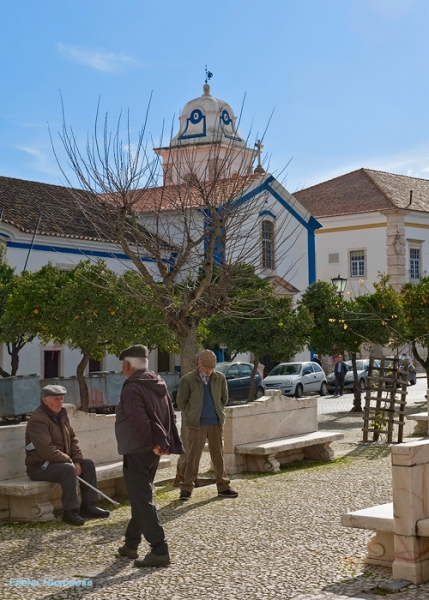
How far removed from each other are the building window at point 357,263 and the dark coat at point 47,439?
126 ft

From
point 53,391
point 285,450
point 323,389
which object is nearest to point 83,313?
point 285,450

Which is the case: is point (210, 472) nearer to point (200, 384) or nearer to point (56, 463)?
point (200, 384)

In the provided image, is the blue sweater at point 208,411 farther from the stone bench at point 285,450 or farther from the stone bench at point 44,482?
the stone bench at point 285,450

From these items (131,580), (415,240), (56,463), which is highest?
(415,240)

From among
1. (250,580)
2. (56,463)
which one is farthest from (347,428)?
(250,580)

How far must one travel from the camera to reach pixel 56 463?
8609 millimetres

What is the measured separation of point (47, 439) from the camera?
863 centimetres

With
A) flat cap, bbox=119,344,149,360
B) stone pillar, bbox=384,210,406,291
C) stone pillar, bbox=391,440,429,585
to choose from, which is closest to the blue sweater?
flat cap, bbox=119,344,149,360

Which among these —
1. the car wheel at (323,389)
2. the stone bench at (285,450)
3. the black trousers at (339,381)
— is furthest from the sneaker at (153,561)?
the car wheel at (323,389)

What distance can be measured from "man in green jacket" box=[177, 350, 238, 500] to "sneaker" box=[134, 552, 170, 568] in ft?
9.83

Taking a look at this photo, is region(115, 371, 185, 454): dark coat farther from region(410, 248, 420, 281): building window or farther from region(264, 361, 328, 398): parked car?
region(410, 248, 420, 281): building window

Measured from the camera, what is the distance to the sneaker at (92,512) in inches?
343

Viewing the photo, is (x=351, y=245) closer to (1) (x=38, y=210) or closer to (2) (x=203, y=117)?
(2) (x=203, y=117)

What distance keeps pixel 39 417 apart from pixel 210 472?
391 centimetres
